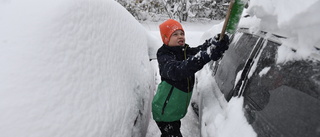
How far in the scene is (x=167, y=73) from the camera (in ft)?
5.67

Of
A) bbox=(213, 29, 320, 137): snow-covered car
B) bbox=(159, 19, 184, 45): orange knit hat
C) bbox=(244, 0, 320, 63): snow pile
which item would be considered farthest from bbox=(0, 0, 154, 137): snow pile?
bbox=(244, 0, 320, 63): snow pile

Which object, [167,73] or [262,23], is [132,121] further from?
[262,23]

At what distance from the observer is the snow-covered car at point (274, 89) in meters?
0.83

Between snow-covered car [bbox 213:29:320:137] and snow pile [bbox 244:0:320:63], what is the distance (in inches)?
1.0

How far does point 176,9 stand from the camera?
32.0 feet

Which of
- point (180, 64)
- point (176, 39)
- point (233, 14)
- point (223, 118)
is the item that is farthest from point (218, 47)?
point (176, 39)

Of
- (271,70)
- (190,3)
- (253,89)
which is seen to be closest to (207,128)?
(253,89)

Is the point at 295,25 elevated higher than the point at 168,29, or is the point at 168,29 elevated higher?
the point at 295,25

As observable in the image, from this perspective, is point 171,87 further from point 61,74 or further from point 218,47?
point 61,74

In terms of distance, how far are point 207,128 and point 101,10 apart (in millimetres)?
1254

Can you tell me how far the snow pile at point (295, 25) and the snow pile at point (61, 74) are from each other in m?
1.00

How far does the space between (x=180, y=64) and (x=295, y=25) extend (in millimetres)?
879

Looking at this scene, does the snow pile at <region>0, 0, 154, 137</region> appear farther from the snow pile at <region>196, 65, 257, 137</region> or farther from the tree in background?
the tree in background

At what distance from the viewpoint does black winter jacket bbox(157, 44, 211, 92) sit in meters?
1.53
